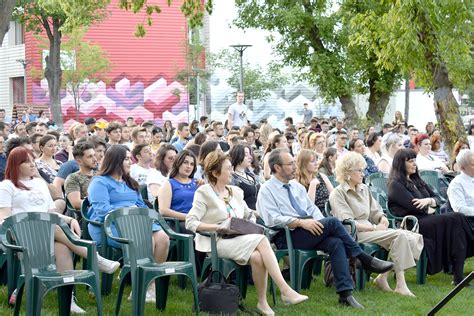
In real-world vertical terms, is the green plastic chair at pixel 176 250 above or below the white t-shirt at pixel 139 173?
below

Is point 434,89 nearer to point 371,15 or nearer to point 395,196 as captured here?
point 371,15

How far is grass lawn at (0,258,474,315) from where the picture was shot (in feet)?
25.3

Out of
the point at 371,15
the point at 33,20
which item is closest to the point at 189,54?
the point at 33,20

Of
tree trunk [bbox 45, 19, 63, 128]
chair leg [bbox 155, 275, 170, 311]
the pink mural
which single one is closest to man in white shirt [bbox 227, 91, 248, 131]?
chair leg [bbox 155, 275, 170, 311]

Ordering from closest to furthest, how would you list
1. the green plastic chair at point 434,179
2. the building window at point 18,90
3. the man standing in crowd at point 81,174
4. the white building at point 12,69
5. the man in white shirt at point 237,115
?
the man standing in crowd at point 81,174 → the green plastic chair at point 434,179 → the man in white shirt at point 237,115 → the white building at point 12,69 → the building window at point 18,90

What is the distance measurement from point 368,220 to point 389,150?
4.16 meters

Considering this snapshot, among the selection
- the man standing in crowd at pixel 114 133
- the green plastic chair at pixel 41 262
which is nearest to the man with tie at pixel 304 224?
the green plastic chair at pixel 41 262

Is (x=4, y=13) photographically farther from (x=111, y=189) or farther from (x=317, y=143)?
(x=317, y=143)

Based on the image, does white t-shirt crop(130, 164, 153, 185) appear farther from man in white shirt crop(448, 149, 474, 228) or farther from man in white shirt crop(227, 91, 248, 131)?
man in white shirt crop(227, 91, 248, 131)

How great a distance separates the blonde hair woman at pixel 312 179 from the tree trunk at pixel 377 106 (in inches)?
604

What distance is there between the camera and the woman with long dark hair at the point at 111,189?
27.6ft

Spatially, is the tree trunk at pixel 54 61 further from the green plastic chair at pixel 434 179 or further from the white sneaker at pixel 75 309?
the white sneaker at pixel 75 309

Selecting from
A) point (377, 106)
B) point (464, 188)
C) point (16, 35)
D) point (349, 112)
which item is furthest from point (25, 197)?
point (16, 35)

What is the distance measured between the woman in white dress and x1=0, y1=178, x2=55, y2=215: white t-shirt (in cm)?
640
